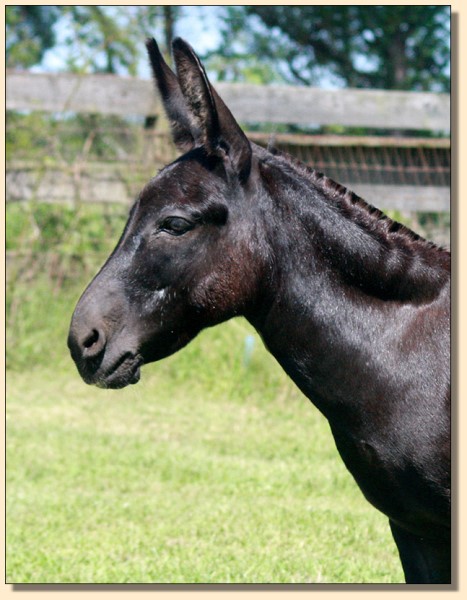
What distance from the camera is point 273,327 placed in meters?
2.83

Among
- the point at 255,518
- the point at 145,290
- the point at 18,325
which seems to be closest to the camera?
the point at 145,290

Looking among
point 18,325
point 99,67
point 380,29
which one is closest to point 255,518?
point 18,325

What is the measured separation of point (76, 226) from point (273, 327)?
6.06 m

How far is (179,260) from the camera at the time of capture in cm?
275

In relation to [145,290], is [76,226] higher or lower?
lower

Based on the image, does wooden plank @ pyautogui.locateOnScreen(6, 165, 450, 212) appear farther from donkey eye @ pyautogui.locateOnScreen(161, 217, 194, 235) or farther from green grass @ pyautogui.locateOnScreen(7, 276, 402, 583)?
donkey eye @ pyautogui.locateOnScreen(161, 217, 194, 235)

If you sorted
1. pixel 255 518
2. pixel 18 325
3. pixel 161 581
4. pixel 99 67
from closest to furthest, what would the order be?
pixel 161 581 < pixel 255 518 < pixel 18 325 < pixel 99 67

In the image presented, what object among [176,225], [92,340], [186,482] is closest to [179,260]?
[176,225]

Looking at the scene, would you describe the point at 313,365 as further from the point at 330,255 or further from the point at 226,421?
the point at 226,421

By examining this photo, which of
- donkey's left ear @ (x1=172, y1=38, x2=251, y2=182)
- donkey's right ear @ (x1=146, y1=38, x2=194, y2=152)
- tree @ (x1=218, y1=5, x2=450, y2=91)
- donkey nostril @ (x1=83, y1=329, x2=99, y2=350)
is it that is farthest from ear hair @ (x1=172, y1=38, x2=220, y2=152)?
tree @ (x1=218, y1=5, x2=450, y2=91)

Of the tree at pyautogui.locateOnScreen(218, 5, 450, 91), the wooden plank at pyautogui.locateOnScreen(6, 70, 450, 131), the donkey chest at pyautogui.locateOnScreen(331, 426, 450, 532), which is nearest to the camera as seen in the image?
the donkey chest at pyautogui.locateOnScreen(331, 426, 450, 532)

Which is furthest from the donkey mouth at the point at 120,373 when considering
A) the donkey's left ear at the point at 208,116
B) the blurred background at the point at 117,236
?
the blurred background at the point at 117,236

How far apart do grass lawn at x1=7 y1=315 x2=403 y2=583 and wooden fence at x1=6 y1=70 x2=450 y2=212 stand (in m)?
1.52

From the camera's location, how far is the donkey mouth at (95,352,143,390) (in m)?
2.75
